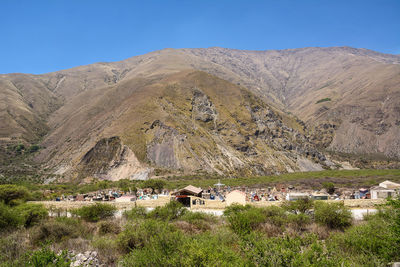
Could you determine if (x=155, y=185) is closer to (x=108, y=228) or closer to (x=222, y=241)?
(x=108, y=228)

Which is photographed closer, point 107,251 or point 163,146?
point 107,251

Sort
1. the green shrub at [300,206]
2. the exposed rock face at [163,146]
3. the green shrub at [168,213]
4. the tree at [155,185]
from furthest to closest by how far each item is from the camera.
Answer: the exposed rock face at [163,146] < the tree at [155,185] < the green shrub at [300,206] < the green shrub at [168,213]

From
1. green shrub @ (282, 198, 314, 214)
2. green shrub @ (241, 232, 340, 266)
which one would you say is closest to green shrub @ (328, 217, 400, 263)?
green shrub @ (241, 232, 340, 266)

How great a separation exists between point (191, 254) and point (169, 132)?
76572 millimetres

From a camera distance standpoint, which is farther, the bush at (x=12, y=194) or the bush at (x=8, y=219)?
the bush at (x=12, y=194)

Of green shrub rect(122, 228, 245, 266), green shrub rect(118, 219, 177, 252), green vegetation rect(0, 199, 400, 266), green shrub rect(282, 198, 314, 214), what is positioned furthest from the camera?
green shrub rect(282, 198, 314, 214)

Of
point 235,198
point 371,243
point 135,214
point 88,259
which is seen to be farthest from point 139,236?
point 235,198

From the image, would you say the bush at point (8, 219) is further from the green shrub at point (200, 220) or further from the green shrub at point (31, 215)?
the green shrub at point (200, 220)

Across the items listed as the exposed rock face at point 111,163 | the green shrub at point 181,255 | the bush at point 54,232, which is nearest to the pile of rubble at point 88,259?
the green shrub at point 181,255

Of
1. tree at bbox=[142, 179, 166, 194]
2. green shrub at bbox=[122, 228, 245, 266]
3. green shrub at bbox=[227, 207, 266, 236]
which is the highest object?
green shrub at bbox=[122, 228, 245, 266]

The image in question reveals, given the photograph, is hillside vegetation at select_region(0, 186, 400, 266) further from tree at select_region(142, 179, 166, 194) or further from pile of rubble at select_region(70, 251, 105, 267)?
tree at select_region(142, 179, 166, 194)

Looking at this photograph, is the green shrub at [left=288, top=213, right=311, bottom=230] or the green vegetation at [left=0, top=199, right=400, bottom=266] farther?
the green shrub at [left=288, top=213, right=311, bottom=230]

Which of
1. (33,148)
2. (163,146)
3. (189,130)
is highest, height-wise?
(189,130)

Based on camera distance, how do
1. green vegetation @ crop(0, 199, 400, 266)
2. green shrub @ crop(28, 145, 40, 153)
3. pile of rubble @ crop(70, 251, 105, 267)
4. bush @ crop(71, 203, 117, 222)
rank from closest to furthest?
green vegetation @ crop(0, 199, 400, 266)
pile of rubble @ crop(70, 251, 105, 267)
bush @ crop(71, 203, 117, 222)
green shrub @ crop(28, 145, 40, 153)
